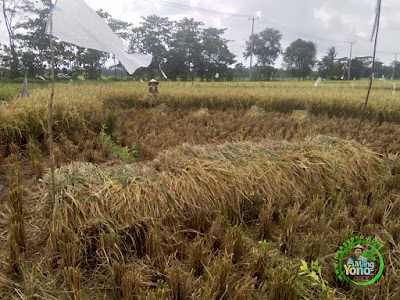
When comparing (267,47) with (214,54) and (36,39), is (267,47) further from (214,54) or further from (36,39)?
(36,39)

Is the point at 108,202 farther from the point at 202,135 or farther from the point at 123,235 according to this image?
the point at 202,135

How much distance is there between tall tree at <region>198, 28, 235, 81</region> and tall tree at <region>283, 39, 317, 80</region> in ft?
45.1

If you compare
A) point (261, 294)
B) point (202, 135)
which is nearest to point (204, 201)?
point (261, 294)

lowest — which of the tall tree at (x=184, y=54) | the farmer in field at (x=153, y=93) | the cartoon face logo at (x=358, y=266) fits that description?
the cartoon face logo at (x=358, y=266)

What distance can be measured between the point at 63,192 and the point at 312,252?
6.12 ft

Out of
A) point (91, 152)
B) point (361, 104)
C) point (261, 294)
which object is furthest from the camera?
point (361, 104)

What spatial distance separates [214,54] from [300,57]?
18.1 meters

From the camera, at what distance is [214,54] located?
3158 cm

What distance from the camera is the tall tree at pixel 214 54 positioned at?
3105 centimetres

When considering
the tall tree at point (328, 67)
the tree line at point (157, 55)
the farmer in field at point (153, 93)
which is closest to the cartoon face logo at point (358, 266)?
the farmer in field at point (153, 93)

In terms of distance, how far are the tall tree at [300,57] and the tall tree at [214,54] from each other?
13733 millimetres

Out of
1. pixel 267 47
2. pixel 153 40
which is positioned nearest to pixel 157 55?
pixel 153 40

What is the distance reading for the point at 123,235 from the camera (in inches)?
72.1

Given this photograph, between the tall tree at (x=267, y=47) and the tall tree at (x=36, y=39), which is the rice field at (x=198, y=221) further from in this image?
the tall tree at (x=267, y=47)
